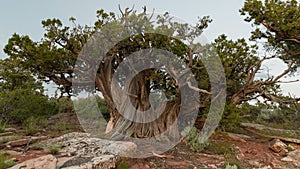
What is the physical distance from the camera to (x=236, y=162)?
498 centimetres

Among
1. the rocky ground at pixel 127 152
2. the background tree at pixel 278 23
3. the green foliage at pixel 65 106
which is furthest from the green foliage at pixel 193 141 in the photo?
the green foliage at pixel 65 106

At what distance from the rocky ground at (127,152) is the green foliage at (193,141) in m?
0.13

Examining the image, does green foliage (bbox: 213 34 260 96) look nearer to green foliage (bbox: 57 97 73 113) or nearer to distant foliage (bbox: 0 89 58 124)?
distant foliage (bbox: 0 89 58 124)

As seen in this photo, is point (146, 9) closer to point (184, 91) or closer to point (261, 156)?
point (184, 91)

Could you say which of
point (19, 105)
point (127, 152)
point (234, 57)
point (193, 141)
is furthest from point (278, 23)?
point (19, 105)

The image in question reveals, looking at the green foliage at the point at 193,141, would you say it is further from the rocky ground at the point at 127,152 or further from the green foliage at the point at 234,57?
the green foliage at the point at 234,57

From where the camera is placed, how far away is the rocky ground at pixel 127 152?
12.7 feet

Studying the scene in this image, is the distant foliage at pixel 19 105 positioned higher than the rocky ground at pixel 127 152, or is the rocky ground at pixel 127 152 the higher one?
the distant foliage at pixel 19 105

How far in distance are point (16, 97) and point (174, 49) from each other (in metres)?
6.21

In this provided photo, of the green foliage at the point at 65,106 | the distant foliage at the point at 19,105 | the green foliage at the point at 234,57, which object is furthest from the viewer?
the green foliage at the point at 65,106

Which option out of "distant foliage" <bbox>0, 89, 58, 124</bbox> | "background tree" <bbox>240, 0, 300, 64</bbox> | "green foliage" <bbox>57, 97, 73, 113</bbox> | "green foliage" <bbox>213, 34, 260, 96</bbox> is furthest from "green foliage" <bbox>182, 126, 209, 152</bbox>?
"green foliage" <bbox>57, 97, 73, 113</bbox>

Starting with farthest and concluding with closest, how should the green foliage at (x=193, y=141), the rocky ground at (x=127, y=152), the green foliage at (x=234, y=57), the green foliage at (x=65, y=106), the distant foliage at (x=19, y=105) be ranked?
the green foliage at (x=65, y=106)
the distant foliage at (x=19, y=105)
the green foliage at (x=234, y=57)
the green foliage at (x=193, y=141)
the rocky ground at (x=127, y=152)

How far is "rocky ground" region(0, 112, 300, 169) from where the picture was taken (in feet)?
12.7

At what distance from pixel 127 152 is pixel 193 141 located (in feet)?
6.96
